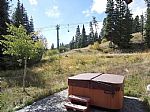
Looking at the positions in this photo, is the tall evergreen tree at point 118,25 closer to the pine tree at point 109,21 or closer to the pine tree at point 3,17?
the pine tree at point 109,21

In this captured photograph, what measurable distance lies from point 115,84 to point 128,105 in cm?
173

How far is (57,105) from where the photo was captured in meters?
10.9

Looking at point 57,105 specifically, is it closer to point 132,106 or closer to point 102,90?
point 102,90

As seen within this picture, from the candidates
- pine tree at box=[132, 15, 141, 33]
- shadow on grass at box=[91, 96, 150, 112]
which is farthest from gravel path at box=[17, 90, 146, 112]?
pine tree at box=[132, 15, 141, 33]

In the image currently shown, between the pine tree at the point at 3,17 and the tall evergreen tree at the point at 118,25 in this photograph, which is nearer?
the pine tree at the point at 3,17

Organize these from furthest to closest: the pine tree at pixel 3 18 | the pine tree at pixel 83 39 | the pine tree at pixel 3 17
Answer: the pine tree at pixel 83 39
the pine tree at pixel 3 17
the pine tree at pixel 3 18

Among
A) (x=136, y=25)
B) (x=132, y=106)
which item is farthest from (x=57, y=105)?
(x=136, y=25)

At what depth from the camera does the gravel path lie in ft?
34.2

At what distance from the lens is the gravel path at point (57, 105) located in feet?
34.2

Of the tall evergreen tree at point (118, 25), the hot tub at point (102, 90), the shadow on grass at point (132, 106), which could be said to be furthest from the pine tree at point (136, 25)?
the hot tub at point (102, 90)

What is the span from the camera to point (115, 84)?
32.0 ft

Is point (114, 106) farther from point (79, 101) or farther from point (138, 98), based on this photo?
point (138, 98)

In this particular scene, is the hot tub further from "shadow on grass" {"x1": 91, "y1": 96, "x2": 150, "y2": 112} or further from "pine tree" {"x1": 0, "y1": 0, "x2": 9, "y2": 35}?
"pine tree" {"x1": 0, "y1": 0, "x2": 9, "y2": 35}

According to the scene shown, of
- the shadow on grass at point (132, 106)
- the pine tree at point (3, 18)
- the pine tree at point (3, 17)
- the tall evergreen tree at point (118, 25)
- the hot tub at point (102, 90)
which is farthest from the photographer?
the tall evergreen tree at point (118, 25)
